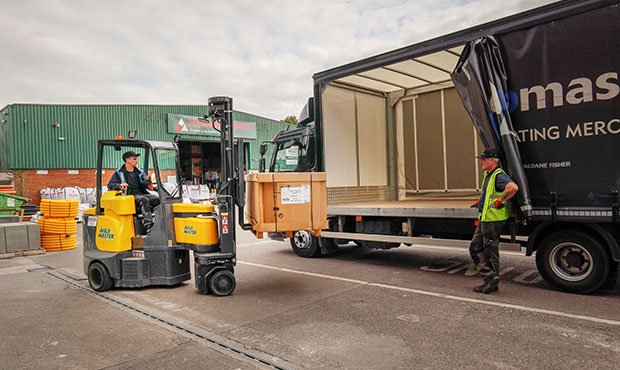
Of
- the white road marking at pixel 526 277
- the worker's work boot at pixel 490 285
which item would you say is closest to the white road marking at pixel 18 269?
the worker's work boot at pixel 490 285

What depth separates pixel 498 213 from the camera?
18.6ft

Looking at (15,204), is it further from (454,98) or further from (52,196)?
(454,98)

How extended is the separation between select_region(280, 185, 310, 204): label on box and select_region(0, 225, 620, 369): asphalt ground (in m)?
1.29

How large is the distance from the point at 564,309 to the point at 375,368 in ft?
9.10

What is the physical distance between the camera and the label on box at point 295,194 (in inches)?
234

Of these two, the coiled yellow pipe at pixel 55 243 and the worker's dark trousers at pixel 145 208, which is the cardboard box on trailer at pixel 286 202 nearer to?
the worker's dark trousers at pixel 145 208

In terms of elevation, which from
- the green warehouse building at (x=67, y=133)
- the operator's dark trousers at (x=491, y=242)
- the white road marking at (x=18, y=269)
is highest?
the green warehouse building at (x=67, y=133)

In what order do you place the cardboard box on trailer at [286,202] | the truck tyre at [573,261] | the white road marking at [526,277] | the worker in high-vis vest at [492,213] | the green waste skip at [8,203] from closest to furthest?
1. the truck tyre at [573,261]
2. the worker in high-vis vest at [492,213]
3. the cardboard box on trailer at [286,202]
4. the white road marking at [526,277]
5. the green waste skip at [8,203]

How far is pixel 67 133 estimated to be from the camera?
23.5 meters

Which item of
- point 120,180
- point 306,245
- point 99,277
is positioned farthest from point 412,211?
point 99,277

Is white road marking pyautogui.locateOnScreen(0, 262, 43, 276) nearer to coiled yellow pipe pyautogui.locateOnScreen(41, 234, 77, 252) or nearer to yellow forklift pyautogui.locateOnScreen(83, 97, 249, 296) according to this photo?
coiled yellow pipe pyautogui.locateOnScreen(41, 234, 77, 252)

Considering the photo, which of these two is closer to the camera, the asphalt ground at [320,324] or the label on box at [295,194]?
the asphalt ground at [320,324]

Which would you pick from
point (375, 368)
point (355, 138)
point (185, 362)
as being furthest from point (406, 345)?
point (355, 138)

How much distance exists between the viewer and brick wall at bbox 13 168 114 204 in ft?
73.0
